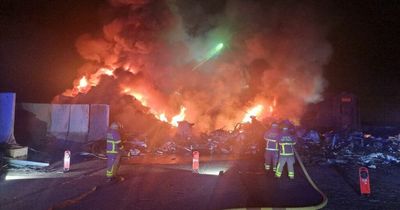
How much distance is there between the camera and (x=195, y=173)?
10.9 meters

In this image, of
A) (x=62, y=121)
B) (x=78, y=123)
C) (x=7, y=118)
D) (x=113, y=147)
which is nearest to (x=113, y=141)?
(x=113, y=147)

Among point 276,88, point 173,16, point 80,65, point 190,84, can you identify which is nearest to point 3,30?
point 80,65

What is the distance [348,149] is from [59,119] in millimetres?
15269

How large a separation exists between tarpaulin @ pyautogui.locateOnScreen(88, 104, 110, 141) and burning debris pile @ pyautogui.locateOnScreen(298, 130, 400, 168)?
34.5 ft

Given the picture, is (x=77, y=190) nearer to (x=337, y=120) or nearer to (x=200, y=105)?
(x=200, y=105)

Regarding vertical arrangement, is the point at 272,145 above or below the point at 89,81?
below

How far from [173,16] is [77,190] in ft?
78.5

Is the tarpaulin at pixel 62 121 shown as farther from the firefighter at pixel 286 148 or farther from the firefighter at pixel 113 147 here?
the firefighter at pixel 286 148

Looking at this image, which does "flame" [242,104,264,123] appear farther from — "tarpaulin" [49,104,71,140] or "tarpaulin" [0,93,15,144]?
"tarpaulin" [0,93,15,144]

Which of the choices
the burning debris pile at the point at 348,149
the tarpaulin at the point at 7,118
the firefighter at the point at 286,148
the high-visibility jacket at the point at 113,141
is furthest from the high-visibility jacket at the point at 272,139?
the tarpaulin at the point at 7,118

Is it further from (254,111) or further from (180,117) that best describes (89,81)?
(254,111)

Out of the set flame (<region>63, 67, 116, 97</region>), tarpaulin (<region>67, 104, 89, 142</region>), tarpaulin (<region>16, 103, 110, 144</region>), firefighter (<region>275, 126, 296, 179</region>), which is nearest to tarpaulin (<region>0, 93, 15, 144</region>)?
tarpaulin (<region>16, 103, 110, 144</region>)

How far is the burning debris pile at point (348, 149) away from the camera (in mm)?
14557

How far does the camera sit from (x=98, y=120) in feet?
62.3
